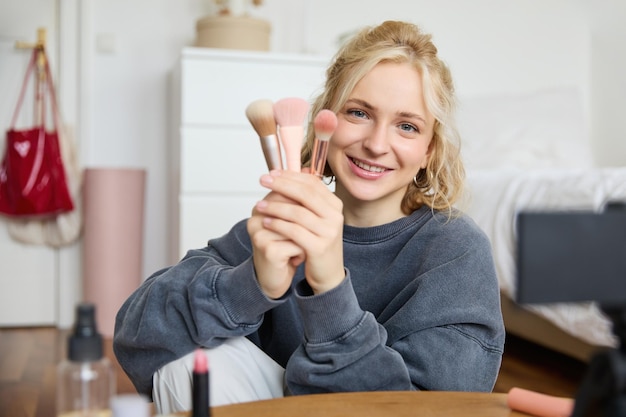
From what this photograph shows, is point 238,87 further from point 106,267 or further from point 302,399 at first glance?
point 302,399

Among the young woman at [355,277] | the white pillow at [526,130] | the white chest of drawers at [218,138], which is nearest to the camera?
the young woman at [355,277]

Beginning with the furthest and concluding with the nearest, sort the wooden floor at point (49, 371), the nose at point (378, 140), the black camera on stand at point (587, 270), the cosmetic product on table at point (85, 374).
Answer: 1. the wooden floor at point (49, 371)
2. the nose at point (378, 140)
3. the cosmetic product on table at point (85, 374)
4. the black camera on stand at point (587, 270)

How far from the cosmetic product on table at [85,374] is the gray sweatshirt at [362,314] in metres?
0.31

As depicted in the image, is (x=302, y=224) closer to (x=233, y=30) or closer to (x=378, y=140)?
(x=378, y=140)

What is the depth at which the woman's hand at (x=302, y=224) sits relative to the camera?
0.79 m

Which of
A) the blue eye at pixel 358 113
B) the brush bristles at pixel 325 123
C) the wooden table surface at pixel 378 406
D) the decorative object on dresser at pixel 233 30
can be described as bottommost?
the wooden table surface at pixel 378 406

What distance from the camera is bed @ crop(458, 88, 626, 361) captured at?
221cm

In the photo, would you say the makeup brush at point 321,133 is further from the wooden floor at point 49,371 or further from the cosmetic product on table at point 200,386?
the wooden floor at point 49,371

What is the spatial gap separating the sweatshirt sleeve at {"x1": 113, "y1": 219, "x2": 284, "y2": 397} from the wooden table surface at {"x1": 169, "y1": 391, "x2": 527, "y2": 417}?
156 millimetres

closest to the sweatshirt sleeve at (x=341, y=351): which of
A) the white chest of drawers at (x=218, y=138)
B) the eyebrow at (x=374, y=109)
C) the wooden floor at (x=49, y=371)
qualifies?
the eyebrow at (x=374, y=109)

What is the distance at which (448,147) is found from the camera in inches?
50.3

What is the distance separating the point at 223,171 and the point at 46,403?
3.91 feet

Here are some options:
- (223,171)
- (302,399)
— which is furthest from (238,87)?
(302,399)

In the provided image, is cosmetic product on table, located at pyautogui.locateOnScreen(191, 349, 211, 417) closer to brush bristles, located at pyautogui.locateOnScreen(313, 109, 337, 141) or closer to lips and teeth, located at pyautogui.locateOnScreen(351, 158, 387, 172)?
brush bristles, located at pyautogui.locateOnScreen(313, 109, 337, 141)
